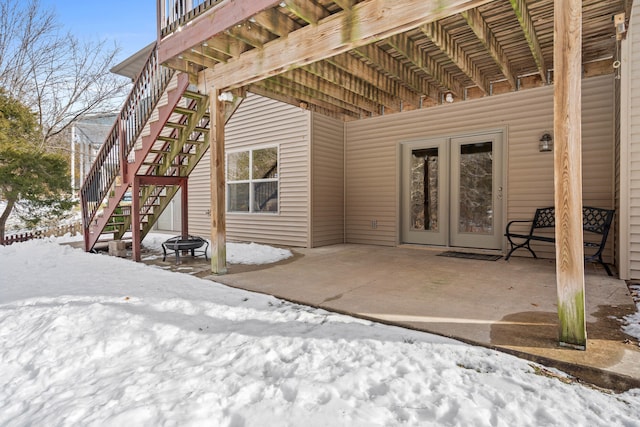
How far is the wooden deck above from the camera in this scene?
2955mm

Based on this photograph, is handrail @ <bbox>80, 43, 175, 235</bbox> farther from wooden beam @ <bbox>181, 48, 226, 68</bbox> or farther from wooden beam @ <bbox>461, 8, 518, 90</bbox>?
wooden beam @ <bbox>461, 8, 518, 90</bbox>

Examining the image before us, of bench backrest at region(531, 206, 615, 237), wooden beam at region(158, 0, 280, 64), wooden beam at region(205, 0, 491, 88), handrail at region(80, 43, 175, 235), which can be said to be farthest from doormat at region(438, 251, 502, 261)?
handrail at region(80, 43, 175, 235)

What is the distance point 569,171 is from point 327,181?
486cm

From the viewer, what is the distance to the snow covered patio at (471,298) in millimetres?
2004

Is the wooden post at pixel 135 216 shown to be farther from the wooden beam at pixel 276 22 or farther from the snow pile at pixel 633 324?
the snow pile at pixel 633 324

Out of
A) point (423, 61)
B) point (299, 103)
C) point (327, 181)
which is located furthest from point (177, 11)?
point (327, 181)

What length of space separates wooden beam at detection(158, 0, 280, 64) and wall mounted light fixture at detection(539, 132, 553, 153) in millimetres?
4274

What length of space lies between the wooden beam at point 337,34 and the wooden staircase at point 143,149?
1000 mm

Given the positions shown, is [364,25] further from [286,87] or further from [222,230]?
[222,230]

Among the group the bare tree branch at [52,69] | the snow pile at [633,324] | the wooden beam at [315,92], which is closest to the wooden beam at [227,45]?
the wooden beam at [315,92]

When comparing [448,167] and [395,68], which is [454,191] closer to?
[448,167]

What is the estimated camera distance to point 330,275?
4.04 m

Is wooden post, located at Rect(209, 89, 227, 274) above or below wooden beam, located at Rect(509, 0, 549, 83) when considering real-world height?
below

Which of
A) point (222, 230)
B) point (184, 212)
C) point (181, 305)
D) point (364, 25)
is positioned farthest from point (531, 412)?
point (184, 212)
